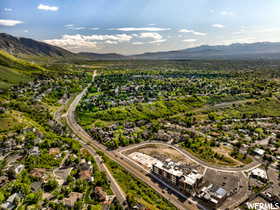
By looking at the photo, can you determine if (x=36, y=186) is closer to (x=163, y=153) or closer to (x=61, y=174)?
(x=61, y=174)

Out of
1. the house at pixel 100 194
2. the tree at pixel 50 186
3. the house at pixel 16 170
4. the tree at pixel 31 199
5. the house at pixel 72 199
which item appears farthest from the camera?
the house at pixel 16 170

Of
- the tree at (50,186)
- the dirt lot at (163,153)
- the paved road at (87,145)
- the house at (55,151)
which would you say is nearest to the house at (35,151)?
the house at (55,151)

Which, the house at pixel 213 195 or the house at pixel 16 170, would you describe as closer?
the house at pixel 213 195

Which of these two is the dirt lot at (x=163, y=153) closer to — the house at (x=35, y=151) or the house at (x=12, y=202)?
the house at (x=35, y=151)

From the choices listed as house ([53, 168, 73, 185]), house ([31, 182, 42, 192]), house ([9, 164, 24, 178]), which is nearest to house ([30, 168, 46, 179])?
house ([31, 182, 42, 192])

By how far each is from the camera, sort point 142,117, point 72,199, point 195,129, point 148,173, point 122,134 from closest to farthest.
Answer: point 72,199 < point 148,173 < point 122,134 < point 195,129 < point 142,117

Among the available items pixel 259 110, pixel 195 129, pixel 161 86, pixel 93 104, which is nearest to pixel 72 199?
pixel 195 129

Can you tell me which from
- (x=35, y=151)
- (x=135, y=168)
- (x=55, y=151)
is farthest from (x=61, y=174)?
(x=135, y=168)

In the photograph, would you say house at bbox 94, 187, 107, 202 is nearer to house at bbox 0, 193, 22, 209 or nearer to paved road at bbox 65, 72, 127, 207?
paved road at bbox 65, 72, 127, 207

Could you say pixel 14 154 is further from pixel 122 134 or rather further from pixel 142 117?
pixel 142 117
